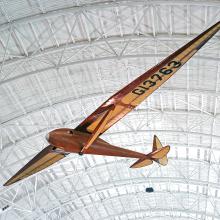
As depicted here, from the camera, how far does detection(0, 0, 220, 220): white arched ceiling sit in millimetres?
19859

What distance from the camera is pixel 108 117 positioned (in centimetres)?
1223

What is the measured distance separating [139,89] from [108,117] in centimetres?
126

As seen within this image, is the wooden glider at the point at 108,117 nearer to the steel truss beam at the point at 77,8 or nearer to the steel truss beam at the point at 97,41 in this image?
the steel truss beam at the point at 77,8

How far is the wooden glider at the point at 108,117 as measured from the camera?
36.8ft

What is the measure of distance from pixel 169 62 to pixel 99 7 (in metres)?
8.18

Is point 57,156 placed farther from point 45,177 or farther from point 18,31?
point 45,177

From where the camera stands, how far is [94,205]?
4538 cm

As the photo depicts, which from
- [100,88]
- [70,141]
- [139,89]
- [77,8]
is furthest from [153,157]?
[100,88]

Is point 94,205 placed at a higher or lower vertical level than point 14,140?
lower

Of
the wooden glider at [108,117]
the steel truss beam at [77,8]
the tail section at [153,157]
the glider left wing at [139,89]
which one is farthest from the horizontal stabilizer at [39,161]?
the steel truss beam at [77,8]

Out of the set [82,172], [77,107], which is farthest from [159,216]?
[77,107]

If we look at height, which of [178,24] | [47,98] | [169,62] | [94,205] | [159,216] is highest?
[169,62]

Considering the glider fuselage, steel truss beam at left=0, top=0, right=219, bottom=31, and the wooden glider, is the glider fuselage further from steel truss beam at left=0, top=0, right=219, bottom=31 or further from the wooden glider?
steel truss beam at left=0, top=0, right=219, bottom=31

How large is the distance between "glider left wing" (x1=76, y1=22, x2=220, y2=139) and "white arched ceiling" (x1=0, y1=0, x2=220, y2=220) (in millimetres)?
6919
